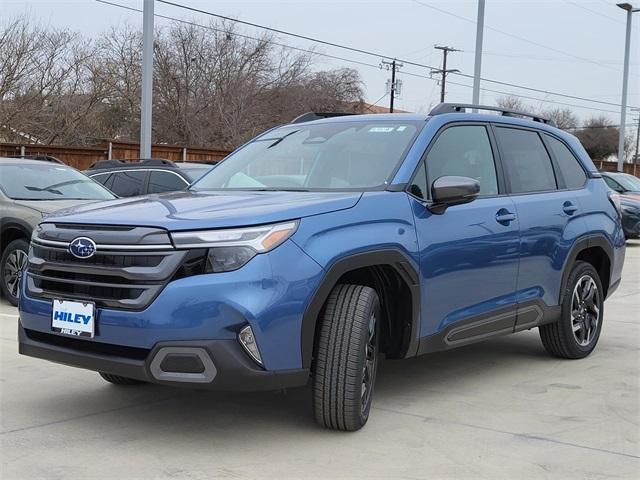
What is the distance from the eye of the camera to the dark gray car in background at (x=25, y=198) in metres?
8.25

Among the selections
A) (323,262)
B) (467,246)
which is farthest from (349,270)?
(467,246)

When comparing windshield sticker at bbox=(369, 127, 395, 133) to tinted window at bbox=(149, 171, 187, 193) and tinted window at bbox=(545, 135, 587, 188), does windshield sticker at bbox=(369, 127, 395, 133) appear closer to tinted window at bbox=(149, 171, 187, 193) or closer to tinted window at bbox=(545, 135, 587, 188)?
tinted window at bbox=(545, 135, 587, 188)

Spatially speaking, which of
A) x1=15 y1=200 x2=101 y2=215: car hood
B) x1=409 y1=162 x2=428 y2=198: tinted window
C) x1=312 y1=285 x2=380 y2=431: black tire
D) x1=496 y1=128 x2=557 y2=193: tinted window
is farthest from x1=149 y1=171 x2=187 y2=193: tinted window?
x1=312 y1=285 x2=380 y2=431: black tire

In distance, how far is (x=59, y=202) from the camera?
8.58 meters

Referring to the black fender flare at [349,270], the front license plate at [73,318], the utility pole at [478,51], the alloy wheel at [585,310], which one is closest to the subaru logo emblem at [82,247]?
the front license plate at [73,318]

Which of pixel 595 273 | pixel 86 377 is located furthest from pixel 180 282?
pixel 595 273

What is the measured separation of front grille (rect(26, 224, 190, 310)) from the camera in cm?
372

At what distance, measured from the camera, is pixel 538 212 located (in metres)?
5.59

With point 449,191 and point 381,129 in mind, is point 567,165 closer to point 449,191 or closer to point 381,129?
point 381,129

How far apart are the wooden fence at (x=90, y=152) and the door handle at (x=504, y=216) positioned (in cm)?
1674

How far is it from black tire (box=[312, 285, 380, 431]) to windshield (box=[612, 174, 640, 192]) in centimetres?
1505

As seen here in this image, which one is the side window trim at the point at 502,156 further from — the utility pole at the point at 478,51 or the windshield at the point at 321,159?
the utility pole at the point at 478,51

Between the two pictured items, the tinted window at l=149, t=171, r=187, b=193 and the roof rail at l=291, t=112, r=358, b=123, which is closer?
the roof rail at l=291, t=112, r=358, b=123

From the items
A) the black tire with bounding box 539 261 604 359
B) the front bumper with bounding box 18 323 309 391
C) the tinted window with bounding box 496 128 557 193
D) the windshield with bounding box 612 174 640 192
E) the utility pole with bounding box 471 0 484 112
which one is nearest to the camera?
the front bumper with bounding box 18 323 309 391
